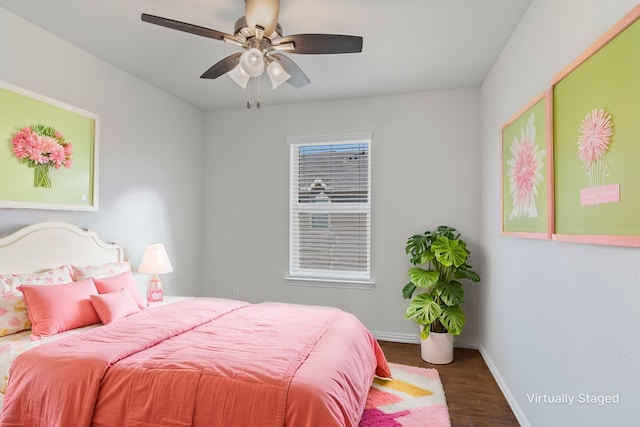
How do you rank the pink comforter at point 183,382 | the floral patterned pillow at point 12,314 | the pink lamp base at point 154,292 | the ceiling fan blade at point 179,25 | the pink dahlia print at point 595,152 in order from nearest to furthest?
the pink dahlia print at point 595,152, the pink comforter at point 183,382, the ceiling fan blade at point 179,25, the floral patterned pillow at point 12,314, the pink lamp base at point 154,292

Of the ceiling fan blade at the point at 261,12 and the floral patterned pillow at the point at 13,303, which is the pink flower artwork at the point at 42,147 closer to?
the floral patterned pillow at the point at 13,303

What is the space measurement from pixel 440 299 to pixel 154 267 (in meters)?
2.62

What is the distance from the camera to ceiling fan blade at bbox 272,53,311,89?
2439 millimetres

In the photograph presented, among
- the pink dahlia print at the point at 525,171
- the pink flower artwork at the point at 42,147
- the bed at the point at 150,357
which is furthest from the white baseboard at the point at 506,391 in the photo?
the pink flower artwork at the point at 42,147

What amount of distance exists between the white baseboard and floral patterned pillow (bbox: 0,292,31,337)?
10.3 ft

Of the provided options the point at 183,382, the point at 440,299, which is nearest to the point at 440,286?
the point at 440,299

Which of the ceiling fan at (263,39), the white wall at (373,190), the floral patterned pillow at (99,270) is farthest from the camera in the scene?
the white wall at (373,190)

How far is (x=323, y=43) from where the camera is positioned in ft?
6.99

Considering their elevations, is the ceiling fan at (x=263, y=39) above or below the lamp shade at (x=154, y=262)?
above

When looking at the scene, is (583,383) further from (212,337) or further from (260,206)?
(260,206)

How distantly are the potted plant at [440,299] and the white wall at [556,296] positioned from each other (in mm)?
280

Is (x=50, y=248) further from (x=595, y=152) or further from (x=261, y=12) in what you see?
(x=595, y=152)

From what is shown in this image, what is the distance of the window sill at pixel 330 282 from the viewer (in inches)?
159

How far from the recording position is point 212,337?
220cm
